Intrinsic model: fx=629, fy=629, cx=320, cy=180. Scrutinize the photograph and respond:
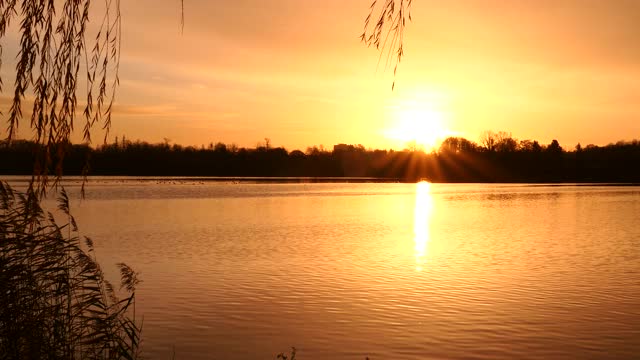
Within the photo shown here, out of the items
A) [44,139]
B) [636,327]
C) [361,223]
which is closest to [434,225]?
[361,223]

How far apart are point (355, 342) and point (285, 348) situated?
1.50 m

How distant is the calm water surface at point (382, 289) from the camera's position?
1311 centimetres

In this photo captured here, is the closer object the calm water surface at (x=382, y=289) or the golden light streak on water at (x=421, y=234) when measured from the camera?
the calm water surface at (x=382, y=289)

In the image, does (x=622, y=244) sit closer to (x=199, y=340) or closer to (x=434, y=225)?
(x=434, y=225)

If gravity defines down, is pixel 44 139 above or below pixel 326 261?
above

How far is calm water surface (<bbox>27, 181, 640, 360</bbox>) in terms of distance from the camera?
13109mm

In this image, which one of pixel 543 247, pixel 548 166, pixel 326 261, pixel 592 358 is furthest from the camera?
pixel 548 166

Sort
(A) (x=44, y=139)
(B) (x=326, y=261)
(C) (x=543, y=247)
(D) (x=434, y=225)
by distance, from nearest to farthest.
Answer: (A) (x=44, y=139) < (B) (x=326, y=261) < (C) (x=543, y=247) < (D) (x=434, y=225)

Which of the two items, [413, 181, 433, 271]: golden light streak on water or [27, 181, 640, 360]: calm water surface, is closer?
[27, 181, 640, 360]: calm water surface

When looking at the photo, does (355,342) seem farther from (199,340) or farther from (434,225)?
(434,225)

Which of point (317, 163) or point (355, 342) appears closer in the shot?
point (355, 342)

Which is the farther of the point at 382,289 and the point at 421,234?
the point at 421,234

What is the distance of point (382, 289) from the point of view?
1891 centimetres

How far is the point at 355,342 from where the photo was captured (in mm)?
13211
